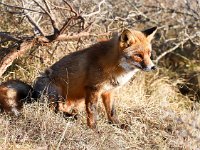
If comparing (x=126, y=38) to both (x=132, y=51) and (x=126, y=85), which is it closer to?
(x=132, y=51)

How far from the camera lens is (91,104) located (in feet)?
17.1

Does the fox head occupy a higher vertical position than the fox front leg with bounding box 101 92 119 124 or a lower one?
higher

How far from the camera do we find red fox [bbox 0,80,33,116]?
17.3 feet

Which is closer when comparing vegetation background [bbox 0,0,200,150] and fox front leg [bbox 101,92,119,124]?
vegetation background [bbox 0,0,200,150]

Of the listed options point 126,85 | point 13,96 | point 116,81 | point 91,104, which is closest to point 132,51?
point 116,81

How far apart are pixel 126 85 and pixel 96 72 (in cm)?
166

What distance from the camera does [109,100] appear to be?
5.56 meters

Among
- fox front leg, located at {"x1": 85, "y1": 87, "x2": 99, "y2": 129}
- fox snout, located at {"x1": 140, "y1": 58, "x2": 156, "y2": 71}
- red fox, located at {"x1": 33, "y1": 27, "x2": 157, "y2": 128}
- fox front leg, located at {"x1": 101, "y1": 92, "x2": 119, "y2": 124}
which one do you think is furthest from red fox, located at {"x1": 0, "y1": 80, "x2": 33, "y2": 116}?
fox snout, located at {"x1": 140, "y1": 58, "x2": 156, "y2": 71}

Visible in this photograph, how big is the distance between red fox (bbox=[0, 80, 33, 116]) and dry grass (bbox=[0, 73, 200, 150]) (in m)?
0.23

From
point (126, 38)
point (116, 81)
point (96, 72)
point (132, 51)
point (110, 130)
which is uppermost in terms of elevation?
point (126, 38)

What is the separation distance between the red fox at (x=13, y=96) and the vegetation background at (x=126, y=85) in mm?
215

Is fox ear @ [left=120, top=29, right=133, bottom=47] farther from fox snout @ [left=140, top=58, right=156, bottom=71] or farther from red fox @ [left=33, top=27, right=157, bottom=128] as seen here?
fox snout @ [left=140, top=58, right=156, bottom=71]

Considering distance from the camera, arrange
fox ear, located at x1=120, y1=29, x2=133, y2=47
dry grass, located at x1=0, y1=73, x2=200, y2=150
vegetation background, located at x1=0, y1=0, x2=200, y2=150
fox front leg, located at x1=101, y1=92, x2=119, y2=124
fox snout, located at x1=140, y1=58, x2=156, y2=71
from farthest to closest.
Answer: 1. fox front leg, located at x1=101, y1=92, x2=119, y2=124
2. fox ear, located at x1=120, y1=29, x2=133, y2=47
3. fox snout, located at x1=140, y1=58, x2=156, y2=71
4. vegetation background, located at x1=0, y1=0, x2=200, y2=150
5. dry grass, located at x1=0, y1=73, x2=200, y2=150

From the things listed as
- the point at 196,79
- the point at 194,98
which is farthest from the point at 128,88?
the point at 196,79
